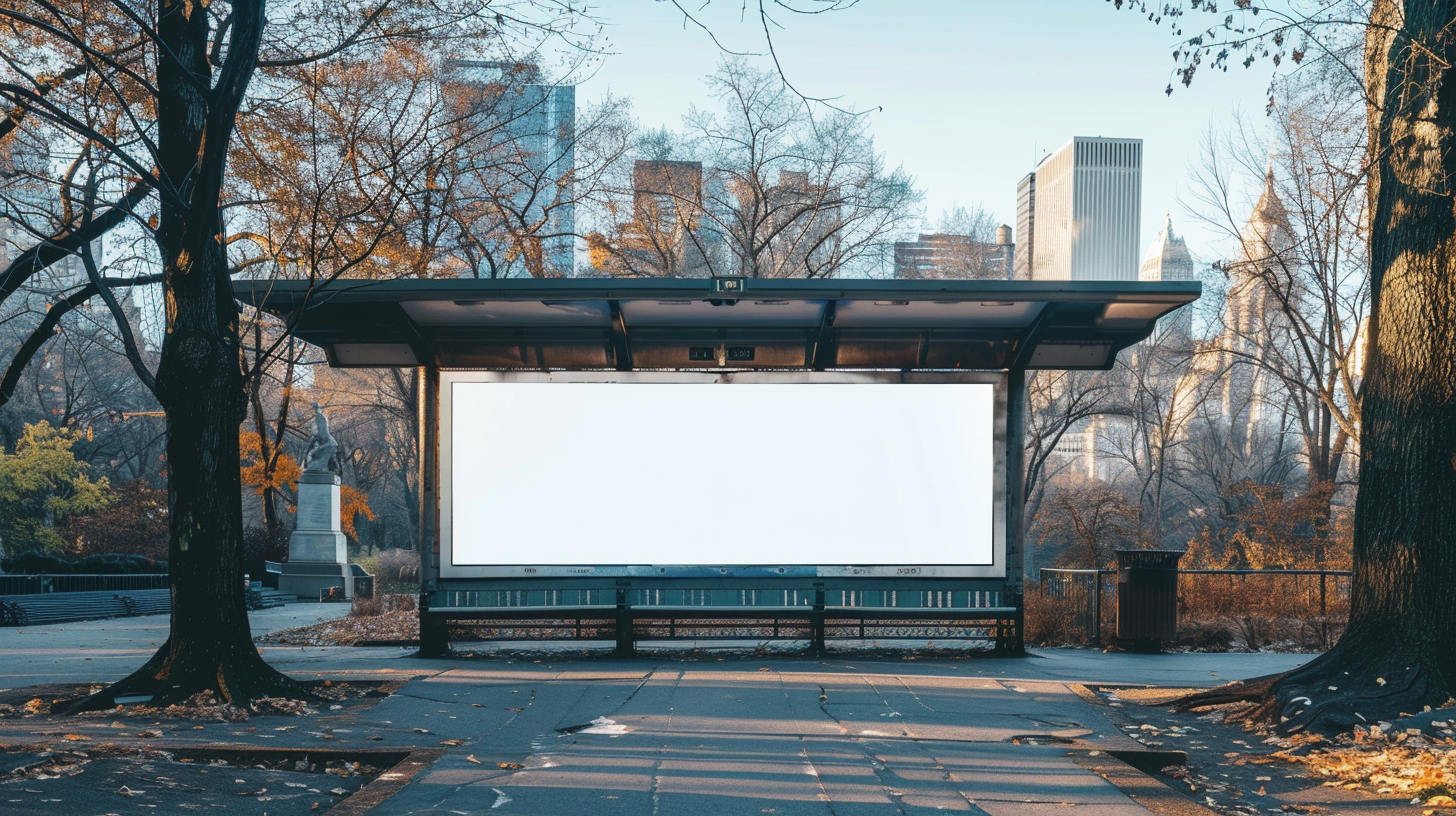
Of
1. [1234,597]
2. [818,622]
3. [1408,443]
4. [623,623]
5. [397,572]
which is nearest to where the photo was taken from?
[1408,443]

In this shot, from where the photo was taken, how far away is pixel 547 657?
13.4 metres

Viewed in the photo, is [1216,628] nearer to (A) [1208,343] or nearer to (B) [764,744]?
(B) [764,744]

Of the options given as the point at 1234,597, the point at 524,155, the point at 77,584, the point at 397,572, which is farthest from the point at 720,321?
the point at 397,572

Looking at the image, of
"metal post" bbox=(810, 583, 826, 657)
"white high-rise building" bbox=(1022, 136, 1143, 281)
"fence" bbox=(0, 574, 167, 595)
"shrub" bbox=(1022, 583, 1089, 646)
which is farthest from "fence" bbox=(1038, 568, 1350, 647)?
"white high-rise building" bbox=(1022, 136, 1143, 281)

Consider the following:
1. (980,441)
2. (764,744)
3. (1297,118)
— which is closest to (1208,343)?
(1297,118)

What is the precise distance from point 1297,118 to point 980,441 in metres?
19.0

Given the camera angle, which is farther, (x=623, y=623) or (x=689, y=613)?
(x=623, y=623)

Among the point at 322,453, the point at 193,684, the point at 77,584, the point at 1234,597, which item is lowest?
the point at 77,584

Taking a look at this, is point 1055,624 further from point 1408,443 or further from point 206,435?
point 206,435

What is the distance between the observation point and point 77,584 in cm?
2750

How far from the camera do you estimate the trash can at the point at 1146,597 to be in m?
14.3

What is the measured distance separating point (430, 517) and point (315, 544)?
23459mm

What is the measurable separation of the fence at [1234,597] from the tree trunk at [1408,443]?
6.67 m

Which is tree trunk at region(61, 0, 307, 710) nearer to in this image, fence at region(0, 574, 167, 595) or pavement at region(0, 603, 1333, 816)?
pavement at region(0, 603, 1333, 816)
